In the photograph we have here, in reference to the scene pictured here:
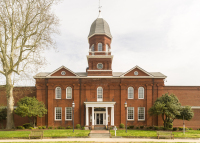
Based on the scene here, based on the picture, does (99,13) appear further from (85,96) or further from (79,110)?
(79,110)

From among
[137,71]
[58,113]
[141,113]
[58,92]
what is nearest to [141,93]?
[141,113]

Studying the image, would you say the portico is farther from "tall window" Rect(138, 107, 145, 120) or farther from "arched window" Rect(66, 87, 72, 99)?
"tall window" Rect(138, 107, 145, 120)

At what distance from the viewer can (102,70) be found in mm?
32969

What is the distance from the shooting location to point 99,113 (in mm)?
31922

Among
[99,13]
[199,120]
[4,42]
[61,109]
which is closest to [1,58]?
[4,42]

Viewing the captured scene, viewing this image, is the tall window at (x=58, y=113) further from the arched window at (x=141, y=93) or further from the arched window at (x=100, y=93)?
the arched window at (x=141, y=93)

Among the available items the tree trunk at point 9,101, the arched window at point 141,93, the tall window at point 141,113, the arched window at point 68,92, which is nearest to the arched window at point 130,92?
the arched window at point 141,93

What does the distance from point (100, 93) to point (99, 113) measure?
3164 millimetres

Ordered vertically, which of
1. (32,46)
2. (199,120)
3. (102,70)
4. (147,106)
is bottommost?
(199,120)

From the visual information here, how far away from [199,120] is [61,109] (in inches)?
881

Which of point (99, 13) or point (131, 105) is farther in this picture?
point (99, 13)

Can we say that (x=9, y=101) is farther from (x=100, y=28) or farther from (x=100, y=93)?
(x=100, y=28)

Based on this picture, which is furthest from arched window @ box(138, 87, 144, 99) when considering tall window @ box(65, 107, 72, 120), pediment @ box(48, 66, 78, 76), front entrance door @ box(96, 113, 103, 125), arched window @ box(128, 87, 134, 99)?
tall window @ box(65, 107, 72, 120)

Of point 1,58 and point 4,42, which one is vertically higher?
point 4,42
